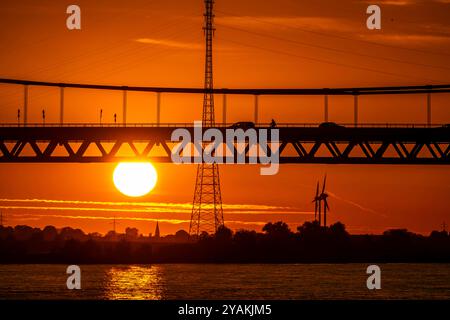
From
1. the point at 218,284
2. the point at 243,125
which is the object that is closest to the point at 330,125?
the point at 243,125

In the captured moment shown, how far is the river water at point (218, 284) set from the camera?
10381 cm

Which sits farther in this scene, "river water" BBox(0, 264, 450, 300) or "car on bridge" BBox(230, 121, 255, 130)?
"river water" BBox(0, 264, 450, 300)

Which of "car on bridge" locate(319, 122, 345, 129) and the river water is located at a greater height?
"car on bridge" locate(319, 122, 345, 129)

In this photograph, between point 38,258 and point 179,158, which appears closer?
point 179,158

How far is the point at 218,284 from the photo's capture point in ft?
394

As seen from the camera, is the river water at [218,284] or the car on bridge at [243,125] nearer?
the car on bridge at [243,125]

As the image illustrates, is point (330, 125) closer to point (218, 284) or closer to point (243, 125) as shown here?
point (243, 125)

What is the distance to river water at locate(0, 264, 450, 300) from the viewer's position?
341ft

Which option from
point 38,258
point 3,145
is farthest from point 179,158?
point 38,258

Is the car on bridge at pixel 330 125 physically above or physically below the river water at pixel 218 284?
above

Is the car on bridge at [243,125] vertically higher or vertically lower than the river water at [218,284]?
higher
